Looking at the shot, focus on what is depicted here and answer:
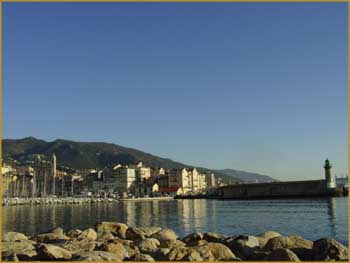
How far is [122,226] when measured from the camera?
2498 centimetres

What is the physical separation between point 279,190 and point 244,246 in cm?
10992

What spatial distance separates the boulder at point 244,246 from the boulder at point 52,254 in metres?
6.38

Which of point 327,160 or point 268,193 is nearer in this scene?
point 327,160

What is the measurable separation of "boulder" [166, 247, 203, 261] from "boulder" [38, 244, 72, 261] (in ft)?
10.5

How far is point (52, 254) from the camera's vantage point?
14539mm

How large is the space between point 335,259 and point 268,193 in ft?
376

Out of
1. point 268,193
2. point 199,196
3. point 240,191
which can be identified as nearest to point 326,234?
point 268,193

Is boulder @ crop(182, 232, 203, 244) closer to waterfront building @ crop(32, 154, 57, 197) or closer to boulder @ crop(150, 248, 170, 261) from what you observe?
boulder @ crop(150, 248, 170, 261)

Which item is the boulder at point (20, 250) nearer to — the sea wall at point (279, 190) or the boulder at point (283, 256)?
the boulder at point (283, 256)

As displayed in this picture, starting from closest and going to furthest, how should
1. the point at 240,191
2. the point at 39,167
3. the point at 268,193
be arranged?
the point at 268,193 → the point at 240,191 → the point at 39,167

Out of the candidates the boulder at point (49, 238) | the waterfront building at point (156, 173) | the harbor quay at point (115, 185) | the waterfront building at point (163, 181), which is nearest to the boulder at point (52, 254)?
the boulder at point (49, 238)

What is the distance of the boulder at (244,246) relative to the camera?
1750cm

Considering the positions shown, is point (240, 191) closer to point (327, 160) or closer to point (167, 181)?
point (327, 160)

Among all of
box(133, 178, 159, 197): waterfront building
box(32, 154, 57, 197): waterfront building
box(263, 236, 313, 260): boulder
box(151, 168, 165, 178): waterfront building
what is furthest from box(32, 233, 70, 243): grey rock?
box(151, 168, 165, 178): waterfront building
